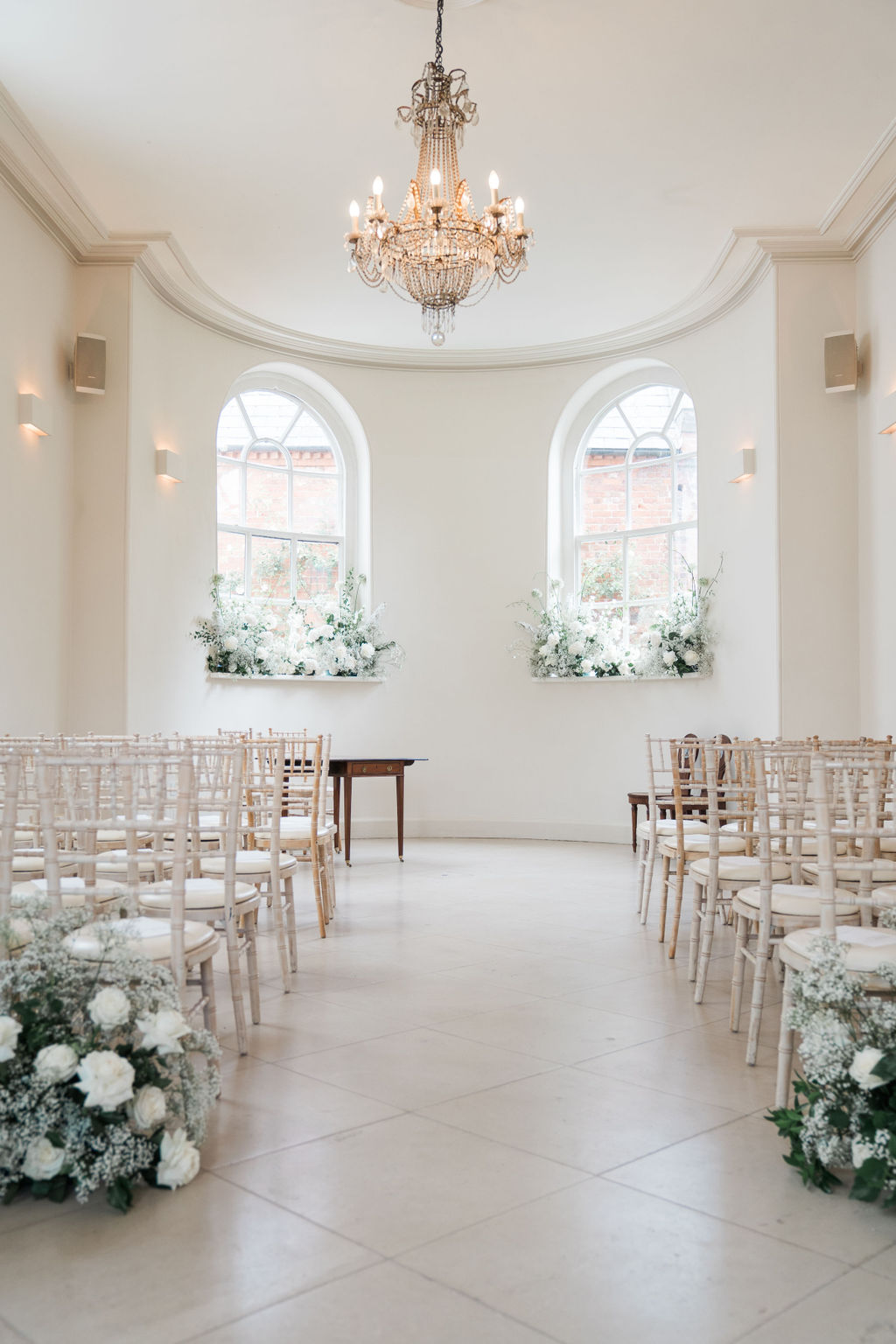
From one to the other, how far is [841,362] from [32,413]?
15.5ft

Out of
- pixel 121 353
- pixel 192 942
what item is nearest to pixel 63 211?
pixel 121 353

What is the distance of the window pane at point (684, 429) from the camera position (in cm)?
869

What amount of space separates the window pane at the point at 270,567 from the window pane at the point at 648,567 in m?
2.90

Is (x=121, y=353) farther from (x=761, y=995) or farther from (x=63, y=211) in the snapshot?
(x=761, y=995)

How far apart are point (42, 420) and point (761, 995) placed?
4.98 meters

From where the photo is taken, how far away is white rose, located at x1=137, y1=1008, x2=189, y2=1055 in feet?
7.34

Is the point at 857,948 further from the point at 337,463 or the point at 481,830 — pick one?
the point at 337,463

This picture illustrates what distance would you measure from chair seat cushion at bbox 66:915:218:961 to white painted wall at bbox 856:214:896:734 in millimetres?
4531

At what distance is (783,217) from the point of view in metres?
6.67

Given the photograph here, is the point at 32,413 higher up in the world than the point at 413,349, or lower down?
lower down

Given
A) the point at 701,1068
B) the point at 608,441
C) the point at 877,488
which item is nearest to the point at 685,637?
the point at 608,441

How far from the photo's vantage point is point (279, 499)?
911 cm

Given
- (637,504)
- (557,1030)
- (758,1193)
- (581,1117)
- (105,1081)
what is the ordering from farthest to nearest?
(637,504) → (557,1030) → (581,1117) → (758,1193) → (105,1081)

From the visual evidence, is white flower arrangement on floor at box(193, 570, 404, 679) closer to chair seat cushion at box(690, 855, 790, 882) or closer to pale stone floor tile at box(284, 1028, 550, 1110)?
chair seat cushion at box(690, 855, 790, 882)
